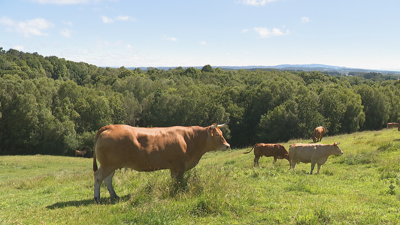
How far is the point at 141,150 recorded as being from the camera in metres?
8.53

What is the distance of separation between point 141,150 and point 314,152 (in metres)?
10.6

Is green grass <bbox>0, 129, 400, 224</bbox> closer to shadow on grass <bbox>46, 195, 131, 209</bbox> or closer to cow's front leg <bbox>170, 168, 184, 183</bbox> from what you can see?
shadow on grass <bbox>46, 195, 131, 209</bbox>

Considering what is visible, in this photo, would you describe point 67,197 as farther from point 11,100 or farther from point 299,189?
point 11,100

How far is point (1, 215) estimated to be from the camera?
24.0ft

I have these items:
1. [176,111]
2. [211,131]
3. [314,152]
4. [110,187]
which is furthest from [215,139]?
[176,111]

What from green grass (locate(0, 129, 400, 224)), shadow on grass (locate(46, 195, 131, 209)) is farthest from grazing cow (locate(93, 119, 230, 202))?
green grass (locate(0, 129, 400, 224))

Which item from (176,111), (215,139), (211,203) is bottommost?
(176,111)

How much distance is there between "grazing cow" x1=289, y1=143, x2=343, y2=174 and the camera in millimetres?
15258

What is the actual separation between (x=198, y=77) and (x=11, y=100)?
7217cm

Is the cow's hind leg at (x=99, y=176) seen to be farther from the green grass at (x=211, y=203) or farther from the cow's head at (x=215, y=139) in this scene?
the cow's head at (x=215, y=139)

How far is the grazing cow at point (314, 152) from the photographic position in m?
15.3

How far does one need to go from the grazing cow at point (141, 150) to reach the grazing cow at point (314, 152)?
28.6ft

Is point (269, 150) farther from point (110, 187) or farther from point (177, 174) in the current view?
point (110, 187)

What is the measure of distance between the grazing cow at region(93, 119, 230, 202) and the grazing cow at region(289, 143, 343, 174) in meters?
8.72
